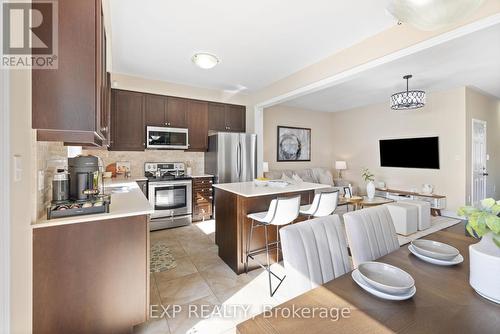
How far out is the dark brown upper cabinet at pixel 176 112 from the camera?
426 cm

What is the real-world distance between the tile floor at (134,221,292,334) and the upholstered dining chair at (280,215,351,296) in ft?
2.96

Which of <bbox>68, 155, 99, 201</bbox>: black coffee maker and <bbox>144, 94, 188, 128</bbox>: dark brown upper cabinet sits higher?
<bbox>144, 94, 188, 128</bbox>: dark brown upper cabinet

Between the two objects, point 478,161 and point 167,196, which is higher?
point 478,161

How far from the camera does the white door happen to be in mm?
4758

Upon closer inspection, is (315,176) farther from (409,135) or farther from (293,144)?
(409,135)

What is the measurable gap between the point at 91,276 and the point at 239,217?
1358mm

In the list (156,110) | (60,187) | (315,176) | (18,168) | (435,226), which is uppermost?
(156,110)

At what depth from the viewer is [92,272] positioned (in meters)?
1.43

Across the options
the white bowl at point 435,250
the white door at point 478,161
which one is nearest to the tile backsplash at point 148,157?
the white bowl at point 435,250

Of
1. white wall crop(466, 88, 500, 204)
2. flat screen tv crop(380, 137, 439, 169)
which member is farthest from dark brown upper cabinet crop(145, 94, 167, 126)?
white wall crop(466, 88, 500, 204)

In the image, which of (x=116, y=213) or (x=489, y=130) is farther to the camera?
(x=489, y=130)

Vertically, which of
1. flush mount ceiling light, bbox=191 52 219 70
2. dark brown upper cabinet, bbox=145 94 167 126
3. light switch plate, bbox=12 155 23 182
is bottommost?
light switch plate, bbox=12 155 23 182

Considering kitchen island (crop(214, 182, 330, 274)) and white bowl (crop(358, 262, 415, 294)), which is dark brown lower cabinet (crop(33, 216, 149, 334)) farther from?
white bowl (crop(358, 262, 415, 294))

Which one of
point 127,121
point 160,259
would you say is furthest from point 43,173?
point 127,121
